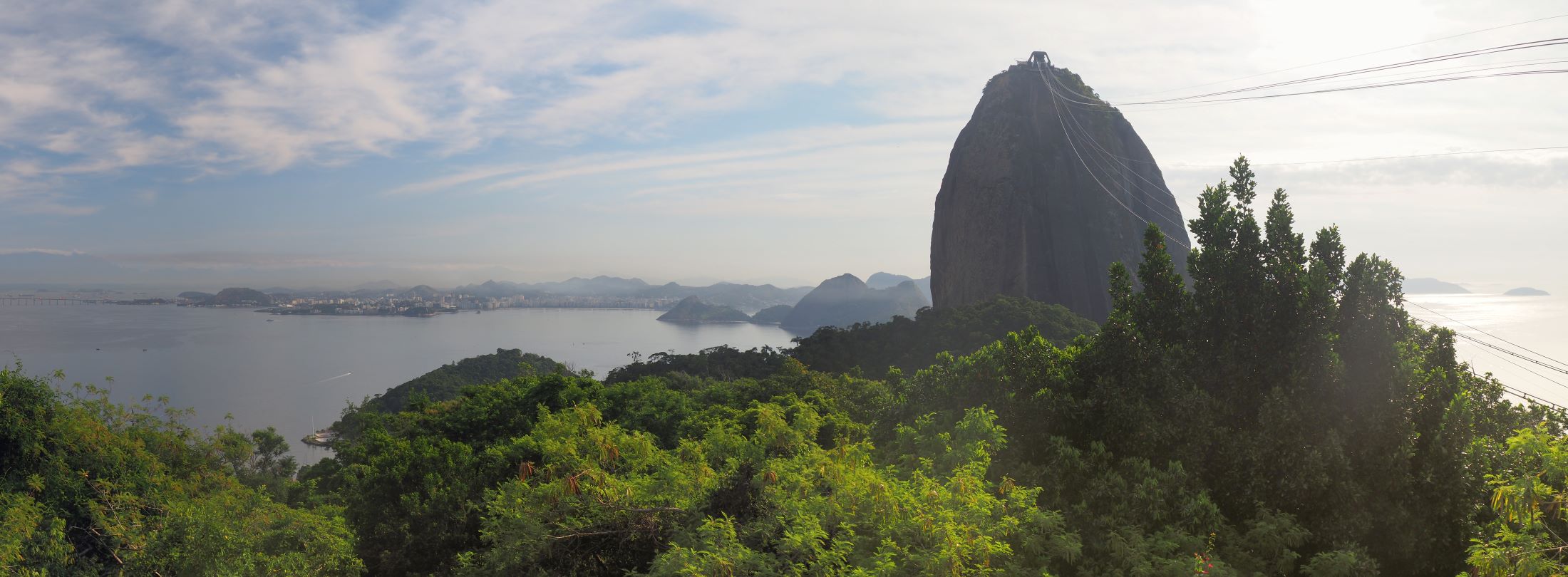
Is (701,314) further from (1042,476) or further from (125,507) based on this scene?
(1042,476)

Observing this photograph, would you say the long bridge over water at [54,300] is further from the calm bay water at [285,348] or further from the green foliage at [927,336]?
the green foliage at [927,336]

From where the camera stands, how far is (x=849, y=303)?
12200 centimetres

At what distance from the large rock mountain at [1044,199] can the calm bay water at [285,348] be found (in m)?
41.8

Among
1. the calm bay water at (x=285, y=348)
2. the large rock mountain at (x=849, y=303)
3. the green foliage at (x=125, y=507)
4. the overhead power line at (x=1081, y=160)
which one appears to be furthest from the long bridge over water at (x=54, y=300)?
the overhead power line at (x=1081, y=160)

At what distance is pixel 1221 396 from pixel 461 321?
142m

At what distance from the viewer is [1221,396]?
30.2ft

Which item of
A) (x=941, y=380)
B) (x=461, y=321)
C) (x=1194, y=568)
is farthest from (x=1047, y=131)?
(x=461, y=321)

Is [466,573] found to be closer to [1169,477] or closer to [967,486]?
[967,486]

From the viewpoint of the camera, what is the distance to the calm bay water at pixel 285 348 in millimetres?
61438

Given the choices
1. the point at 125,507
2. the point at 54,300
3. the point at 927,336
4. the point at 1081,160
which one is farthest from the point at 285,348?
the point at 54,300

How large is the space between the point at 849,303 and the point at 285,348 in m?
79.0

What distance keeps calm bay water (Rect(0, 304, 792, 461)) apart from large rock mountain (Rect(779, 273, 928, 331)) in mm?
6021

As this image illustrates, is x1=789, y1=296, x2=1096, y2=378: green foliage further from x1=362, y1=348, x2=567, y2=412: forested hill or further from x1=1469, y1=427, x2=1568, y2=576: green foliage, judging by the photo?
x1=1469, y1=427, x2=1568, y2=576: green foliage

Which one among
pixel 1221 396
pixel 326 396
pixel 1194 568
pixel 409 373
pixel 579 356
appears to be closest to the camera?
pixel 1194 568
